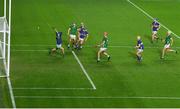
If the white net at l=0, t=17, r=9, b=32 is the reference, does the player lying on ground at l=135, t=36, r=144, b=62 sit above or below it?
below

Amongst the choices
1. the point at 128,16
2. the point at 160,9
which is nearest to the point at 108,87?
the point at 128,16

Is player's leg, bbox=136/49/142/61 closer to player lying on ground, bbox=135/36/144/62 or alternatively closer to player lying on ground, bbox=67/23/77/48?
player lying on ground, bbox=135/36/144/62

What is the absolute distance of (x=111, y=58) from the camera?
33.5m

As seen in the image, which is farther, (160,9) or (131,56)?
(160,9)

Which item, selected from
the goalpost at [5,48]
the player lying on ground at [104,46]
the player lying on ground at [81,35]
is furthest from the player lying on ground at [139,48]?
the goalpost at [5,48]

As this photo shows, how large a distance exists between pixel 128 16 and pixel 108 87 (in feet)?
64.2

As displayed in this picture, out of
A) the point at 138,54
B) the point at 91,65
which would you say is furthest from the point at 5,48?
the point at 138,54

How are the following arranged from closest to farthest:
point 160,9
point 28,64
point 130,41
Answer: point 28,64 < point 130,41 < point 160,9

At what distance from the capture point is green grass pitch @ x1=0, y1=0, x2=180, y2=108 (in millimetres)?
26344

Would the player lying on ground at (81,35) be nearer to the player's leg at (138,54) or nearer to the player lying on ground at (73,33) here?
the player lying on ground at (73,33)

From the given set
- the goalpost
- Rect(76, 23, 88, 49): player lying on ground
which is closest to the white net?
the goalpost

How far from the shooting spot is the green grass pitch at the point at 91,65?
86.4 ft

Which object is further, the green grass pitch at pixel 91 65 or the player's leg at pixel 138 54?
the player's leg at pixel 138 54

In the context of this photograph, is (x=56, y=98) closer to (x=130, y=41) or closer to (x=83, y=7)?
(x=130, y=41)
